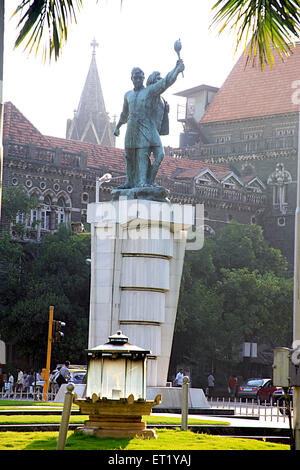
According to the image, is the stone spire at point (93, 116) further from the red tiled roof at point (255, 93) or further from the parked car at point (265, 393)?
the parked car at point (265, 393)

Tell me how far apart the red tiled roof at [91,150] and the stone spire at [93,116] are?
18.5 m

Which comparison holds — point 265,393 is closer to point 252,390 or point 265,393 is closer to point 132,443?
point 252,390

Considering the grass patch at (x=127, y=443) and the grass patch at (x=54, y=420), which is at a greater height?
the grass patch at (x=54, y=420)

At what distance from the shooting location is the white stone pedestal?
81.4 feet

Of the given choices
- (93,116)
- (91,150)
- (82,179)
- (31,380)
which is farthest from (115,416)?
(93,116)

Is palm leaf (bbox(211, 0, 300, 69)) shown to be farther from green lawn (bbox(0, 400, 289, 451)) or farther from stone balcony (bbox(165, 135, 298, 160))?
stone balcony (bbox(165, 135, 298, 160))

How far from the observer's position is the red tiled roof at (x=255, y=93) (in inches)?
3585

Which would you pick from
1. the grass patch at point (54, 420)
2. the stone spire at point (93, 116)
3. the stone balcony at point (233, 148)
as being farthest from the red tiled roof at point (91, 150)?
the grass patch at point (54, 420)

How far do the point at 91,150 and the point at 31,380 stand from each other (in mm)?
35264

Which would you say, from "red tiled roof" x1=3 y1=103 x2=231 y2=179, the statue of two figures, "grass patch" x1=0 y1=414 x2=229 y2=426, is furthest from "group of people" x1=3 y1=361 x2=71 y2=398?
"red tiled roof" x1=3 y1=103 x2=231 y2=179

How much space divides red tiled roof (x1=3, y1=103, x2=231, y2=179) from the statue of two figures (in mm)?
44405

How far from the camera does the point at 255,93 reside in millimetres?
94938

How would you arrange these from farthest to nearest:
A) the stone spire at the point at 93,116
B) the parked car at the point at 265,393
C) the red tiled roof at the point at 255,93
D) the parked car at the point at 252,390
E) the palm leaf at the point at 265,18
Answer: the stone spire at the point at 93,116 → the red tiled roof at the point at 255,93 → the parked car at the point at 252,390 → the parked car at the point at 265,393 → the palm leaf at the point at 265,18

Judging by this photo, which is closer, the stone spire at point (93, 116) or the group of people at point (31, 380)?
the group of people at point (31, 380)
